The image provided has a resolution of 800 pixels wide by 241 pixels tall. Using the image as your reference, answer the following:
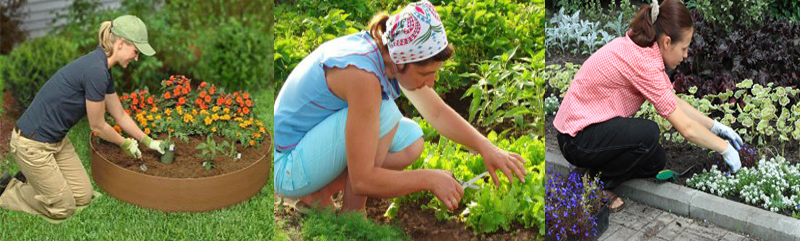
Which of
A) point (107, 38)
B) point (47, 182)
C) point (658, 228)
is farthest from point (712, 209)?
point (47, 182)

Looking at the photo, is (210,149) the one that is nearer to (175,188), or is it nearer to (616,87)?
(175,188)

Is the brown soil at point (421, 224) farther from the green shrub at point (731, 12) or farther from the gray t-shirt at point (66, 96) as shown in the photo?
the green shrub at point (731, 12)

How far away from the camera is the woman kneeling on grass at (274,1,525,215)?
240 cm

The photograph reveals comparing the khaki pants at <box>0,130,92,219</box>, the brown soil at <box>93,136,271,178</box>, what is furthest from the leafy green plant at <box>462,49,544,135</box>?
the khaki pants at <box>0,130,92,219</box>

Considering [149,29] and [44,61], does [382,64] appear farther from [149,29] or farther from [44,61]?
[149,29]

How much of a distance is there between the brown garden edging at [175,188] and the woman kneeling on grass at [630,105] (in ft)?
5.64

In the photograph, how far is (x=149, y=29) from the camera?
5.99 metres

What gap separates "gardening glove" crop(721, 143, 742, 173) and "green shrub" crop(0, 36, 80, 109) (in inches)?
154

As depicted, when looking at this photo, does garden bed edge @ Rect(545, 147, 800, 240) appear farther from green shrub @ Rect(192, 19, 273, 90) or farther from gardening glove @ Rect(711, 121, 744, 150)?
green shrub @ Rect(192, 19, 273, 90)

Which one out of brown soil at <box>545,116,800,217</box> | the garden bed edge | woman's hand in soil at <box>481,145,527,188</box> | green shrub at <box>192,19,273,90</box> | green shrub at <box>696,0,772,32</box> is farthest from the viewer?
green shrub at <box>192,19,273,90</box>

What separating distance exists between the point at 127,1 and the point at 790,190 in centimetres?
473

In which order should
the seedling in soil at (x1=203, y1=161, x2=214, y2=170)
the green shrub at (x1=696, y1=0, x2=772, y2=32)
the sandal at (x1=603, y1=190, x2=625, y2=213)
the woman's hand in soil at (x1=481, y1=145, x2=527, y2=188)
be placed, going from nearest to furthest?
the woman's hand in soil at (x1=481, y1=145, x2=527, y2=188)
the sandal at (x1=603, y1=190, x2=625, y2=213)
the seedling in soil at (x1=203, y1=161, x2=214, y2=170)
the green shrub at (x1=696, y1=0, x2=772, y2=32)

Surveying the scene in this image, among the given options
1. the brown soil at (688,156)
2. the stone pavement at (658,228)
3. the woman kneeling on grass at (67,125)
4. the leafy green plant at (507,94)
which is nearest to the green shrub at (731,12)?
the brown soil at (688,156)

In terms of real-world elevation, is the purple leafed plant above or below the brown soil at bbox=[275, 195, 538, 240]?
below
